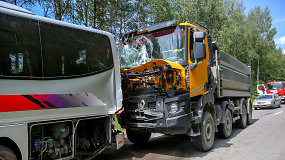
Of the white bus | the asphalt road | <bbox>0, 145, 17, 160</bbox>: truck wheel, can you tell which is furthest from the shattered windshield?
<bbox>0, 145, 17, 160</bbox>: truck wheel

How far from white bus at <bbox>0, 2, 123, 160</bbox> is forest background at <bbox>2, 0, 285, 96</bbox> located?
5736mm

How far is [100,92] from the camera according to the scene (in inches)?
165

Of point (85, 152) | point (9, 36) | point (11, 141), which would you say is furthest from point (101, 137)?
point (9, 36)

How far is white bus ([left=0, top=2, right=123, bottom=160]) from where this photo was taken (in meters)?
2.93

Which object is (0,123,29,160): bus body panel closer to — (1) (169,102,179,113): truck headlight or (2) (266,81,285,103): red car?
(1) (169,102,179,113): truck headlight

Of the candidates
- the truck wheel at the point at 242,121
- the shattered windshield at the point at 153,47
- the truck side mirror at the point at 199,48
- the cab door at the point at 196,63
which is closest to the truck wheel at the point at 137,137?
the shattered windshield at the point at 153,47

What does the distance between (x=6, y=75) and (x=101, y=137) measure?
2207 mm

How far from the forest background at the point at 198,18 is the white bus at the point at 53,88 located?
226 inches

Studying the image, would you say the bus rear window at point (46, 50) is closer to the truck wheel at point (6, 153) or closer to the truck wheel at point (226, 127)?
the truck wheel at point (6, 153)

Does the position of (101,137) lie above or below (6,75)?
below

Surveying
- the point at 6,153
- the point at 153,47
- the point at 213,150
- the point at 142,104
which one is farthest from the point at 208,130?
the point at 6,153

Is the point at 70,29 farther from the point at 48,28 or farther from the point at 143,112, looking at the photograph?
the point at 143,112

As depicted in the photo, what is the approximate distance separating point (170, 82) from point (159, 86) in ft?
0.86

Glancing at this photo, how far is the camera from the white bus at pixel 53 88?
2.93m
